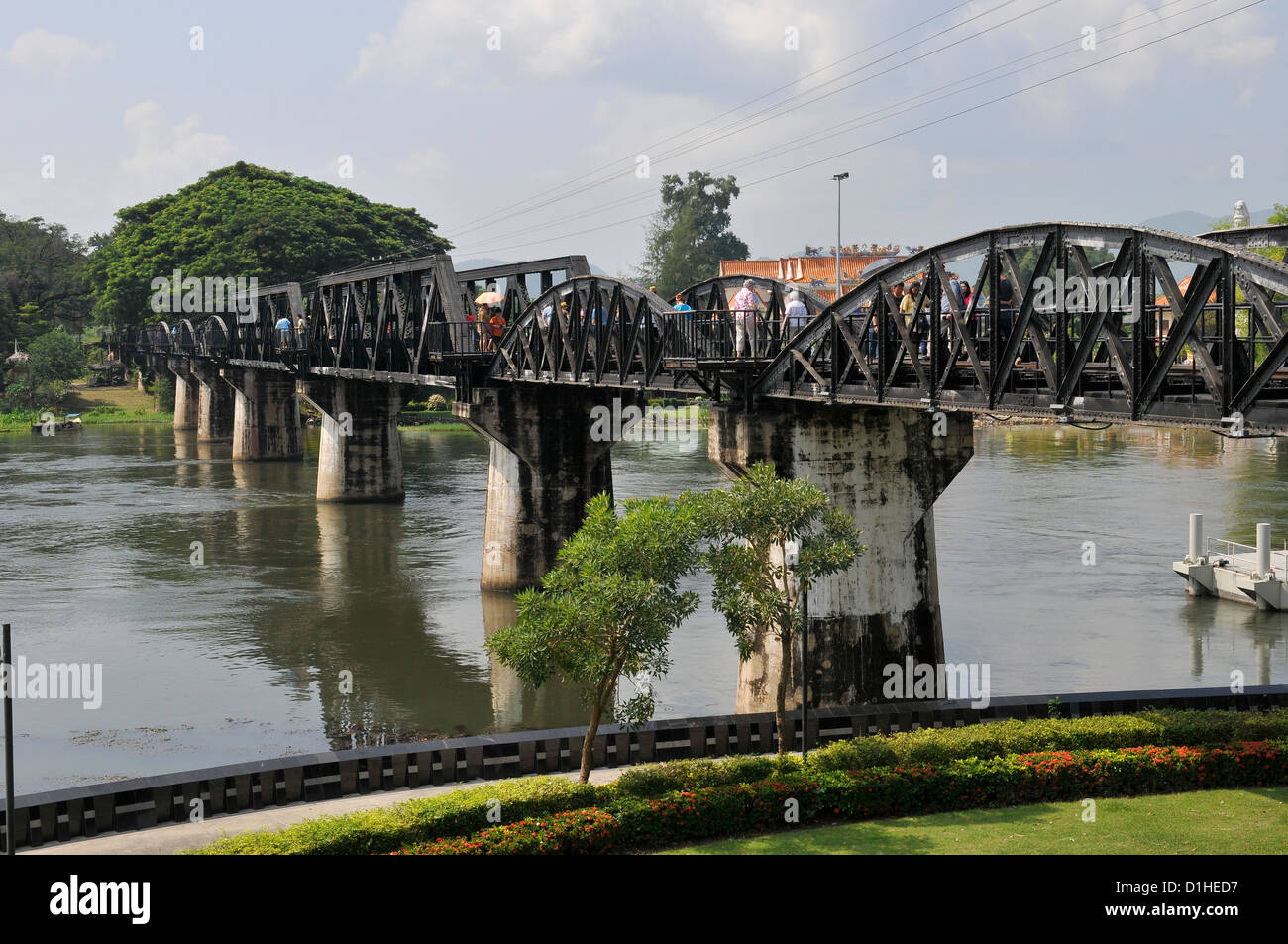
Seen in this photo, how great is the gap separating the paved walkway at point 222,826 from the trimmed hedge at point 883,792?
2.89 m

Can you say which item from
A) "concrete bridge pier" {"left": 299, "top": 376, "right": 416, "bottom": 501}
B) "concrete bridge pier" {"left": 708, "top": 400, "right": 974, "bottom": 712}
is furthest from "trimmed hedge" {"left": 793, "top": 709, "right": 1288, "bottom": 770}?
"concrete bridge pier" {"left": 299, "top": 376, "right": 416, "bottom": 501}

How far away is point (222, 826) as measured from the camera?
67.0 feet

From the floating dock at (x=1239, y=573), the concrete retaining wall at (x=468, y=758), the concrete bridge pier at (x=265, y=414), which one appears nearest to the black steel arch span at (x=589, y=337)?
the concrete retaining wall at (x=468, y=758)

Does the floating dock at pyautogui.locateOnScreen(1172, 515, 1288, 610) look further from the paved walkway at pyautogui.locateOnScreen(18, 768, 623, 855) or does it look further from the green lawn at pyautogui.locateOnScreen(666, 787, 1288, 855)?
the paved walkway at pyautogui.locateOnScreen(18, 768, 623, 855)

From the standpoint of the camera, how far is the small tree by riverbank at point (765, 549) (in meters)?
21.9

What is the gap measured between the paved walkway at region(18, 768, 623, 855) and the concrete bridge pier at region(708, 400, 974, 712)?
7.15 metres

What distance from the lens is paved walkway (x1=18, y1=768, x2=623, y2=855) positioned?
1941cm

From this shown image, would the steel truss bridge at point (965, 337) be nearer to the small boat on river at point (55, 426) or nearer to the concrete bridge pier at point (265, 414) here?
the concrete bridge pier at point (265, 414)

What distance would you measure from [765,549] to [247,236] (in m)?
104

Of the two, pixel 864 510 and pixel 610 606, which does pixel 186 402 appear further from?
pixel 610 606

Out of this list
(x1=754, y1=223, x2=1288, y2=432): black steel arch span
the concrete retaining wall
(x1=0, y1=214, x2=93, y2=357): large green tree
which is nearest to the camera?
(x1=754, y1=223, x2=1288, y2=432): black steel arch span

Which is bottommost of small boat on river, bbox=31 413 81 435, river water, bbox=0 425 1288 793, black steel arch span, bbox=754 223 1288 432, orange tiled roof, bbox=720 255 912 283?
river water, bbox=0 425 1288 793

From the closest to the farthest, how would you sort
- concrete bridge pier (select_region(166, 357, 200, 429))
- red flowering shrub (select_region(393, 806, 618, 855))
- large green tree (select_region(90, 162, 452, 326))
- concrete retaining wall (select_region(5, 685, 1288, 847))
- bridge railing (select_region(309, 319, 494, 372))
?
red flowering shrub (select_region(393, 806, 618, 855)) < concrete retaining wall (select_region(5, 685, 1288, 847)) < bridge railing (select_region(309, 319, 494, 372)) < large green tree (select_region(90, 162, 452, 326)) < concrete bridge pier (select_region(166, 357, 200, 429))

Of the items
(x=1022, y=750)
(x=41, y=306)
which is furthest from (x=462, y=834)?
(x=41, y=306)
